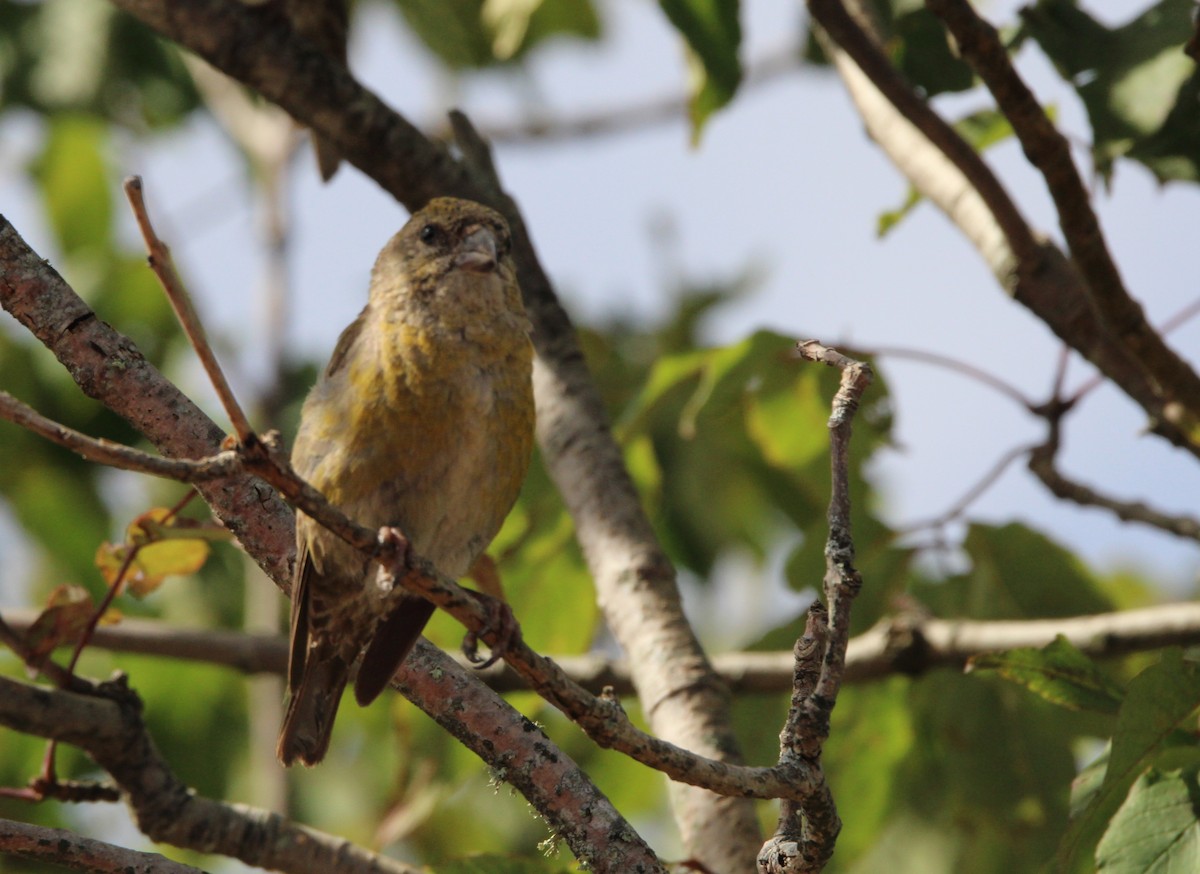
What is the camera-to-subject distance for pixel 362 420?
3.15 meters

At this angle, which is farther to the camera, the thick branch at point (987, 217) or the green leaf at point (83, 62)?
the green leaf at point (83, 62)

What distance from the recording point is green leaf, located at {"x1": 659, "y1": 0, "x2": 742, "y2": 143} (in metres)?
3.60

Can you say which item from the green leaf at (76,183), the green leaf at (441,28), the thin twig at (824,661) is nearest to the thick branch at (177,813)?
the thin twig at (824,661)

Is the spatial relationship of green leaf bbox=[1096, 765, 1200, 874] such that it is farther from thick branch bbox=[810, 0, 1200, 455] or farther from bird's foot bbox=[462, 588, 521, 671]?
thick branch bbox=[810, 0, 1200, 455]

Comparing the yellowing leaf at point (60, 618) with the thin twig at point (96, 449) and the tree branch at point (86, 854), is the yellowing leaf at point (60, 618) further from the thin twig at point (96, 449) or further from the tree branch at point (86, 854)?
the thin twig at point (96, 449)

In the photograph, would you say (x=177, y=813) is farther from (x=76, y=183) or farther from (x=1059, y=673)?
(x=76, y=183)

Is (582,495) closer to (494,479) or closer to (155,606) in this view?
(494,479)

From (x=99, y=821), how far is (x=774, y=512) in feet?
11.2

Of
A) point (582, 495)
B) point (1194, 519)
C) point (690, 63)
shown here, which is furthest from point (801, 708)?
point (690, 63)

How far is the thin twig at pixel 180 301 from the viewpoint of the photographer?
1.60 m

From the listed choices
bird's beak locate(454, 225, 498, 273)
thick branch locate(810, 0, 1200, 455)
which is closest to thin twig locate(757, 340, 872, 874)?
thick branch locate(810, 0, 1200, 455)

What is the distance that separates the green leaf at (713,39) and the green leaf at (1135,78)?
77 centimetres

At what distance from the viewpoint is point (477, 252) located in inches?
145

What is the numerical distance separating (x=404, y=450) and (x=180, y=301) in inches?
62.0
